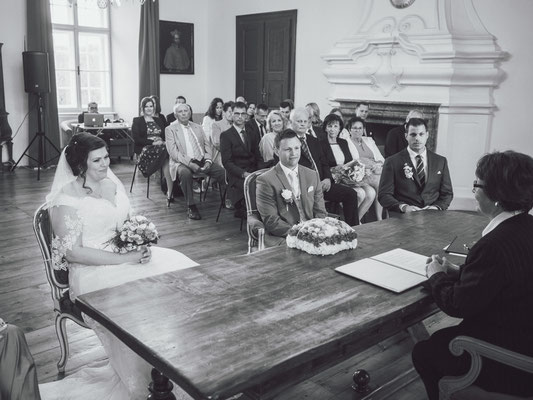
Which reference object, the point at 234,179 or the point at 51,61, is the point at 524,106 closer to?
the point at 234,179

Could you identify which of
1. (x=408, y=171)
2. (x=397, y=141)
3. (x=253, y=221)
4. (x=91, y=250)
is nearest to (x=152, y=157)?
(x=397, y=141)

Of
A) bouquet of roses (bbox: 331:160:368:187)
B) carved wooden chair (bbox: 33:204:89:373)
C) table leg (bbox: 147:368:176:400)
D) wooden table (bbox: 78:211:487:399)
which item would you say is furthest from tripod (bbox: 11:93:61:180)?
table leg (bbox: 147:368:176:400)

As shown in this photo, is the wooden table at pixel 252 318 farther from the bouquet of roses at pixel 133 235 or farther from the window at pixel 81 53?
the window at pixel 81 53

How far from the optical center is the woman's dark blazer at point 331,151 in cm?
596

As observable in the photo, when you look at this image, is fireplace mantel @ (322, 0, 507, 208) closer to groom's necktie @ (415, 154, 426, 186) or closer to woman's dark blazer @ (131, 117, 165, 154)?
groom's necktie @ (415, 154, 426, 186)

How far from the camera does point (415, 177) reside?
13.7 feet

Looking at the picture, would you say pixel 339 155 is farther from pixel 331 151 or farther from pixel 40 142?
pixel 40 142

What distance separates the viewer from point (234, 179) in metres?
6.04

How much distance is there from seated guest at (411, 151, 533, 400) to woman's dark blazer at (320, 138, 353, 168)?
12.6ft

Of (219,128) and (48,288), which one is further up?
(219,128)

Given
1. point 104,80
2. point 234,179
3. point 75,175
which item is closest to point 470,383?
point 75,175

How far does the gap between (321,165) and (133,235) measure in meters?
3.17

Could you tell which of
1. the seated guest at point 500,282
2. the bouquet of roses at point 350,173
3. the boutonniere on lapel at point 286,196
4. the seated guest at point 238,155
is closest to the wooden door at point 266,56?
the seated guest at point 238,155

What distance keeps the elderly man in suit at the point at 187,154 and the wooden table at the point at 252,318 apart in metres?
4.18
